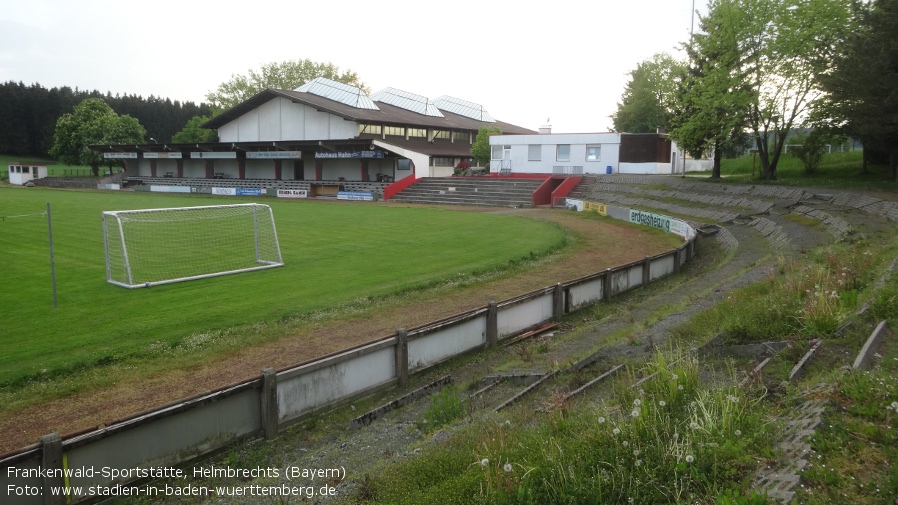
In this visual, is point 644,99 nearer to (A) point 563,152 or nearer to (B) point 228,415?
(A) point 563,152

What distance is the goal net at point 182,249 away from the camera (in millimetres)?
17812

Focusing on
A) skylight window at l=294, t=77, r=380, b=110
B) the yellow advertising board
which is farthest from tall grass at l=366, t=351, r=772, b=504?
skylight window at l=294, t=77, r=380, b=110

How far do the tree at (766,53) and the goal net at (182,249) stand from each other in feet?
84.8

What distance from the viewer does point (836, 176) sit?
3516 centimetres

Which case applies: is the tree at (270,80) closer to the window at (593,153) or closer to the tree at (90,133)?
the tree at (90,133)

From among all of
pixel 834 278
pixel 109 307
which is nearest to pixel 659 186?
pixel 834 278

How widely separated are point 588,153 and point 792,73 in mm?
20853

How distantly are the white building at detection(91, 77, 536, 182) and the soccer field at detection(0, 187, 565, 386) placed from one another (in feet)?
96.8

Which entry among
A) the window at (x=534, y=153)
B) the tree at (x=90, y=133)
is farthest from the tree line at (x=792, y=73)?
the tree at (x=90, y=133)

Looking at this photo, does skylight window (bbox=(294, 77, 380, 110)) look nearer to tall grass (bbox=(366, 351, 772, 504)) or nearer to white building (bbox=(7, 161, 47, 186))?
white building (bbox=(7, 161, 47, 186))

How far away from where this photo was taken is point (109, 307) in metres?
14.5

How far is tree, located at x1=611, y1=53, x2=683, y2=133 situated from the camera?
82.8 metres

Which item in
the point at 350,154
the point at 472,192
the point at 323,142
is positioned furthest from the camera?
the point at 323,142

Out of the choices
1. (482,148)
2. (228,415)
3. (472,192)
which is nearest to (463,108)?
(482,148)
